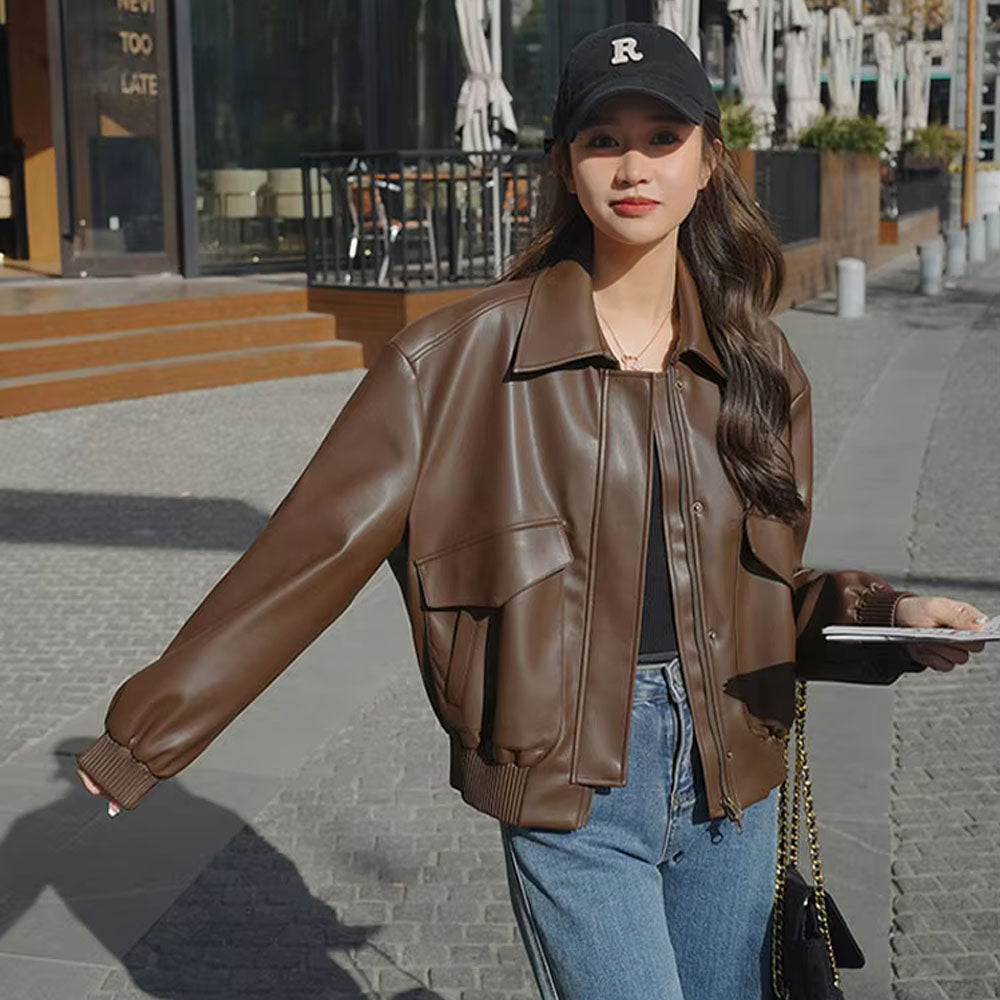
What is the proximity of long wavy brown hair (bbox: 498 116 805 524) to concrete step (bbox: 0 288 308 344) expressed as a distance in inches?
453

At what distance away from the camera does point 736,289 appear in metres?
2.51

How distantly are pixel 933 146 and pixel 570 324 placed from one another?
41136 mm

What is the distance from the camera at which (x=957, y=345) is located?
17.4 m

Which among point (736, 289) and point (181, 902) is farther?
point (181, 902)

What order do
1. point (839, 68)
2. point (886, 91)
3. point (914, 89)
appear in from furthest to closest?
point (914, 89), point (886, 91), point (839, 68)

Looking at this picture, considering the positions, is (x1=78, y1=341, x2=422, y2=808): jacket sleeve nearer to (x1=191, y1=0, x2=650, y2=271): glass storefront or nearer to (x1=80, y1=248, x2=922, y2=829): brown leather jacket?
(x1=80, y1=248, x2=922, y2=829): brown leather jacket

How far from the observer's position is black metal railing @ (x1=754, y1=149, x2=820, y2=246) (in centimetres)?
1981

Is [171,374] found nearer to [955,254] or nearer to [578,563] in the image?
[578,563]

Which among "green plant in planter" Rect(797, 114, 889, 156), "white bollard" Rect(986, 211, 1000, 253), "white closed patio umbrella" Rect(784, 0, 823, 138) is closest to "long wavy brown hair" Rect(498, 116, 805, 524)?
"green plant in planter" Rect(797, 114, 889, 156)

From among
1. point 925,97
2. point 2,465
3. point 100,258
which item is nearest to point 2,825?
point 2,465

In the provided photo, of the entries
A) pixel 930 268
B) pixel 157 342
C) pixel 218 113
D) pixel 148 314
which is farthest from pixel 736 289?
pixel 930 268

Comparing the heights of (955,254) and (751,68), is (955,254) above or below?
below

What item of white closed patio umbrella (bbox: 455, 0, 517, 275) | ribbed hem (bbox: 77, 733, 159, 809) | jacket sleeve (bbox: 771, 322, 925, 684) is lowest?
ribbed hem (bbox: 77, 733, 159, 809)

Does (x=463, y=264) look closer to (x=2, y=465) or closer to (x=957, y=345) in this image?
(x=957, y=345)
